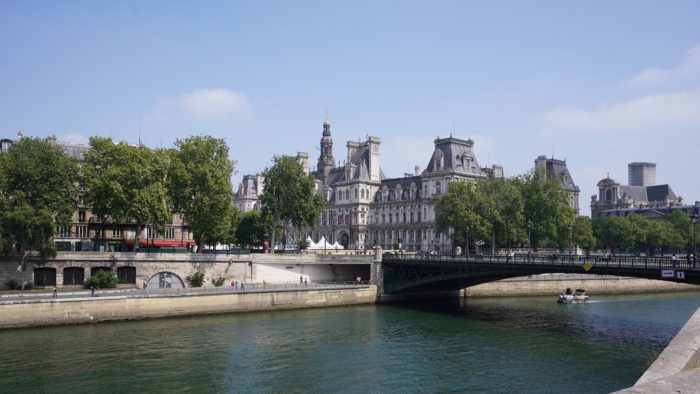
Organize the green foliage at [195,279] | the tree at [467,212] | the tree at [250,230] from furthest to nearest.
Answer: the tree at [250,230] → the tree at [467,212] → the green foliage at [195,279]

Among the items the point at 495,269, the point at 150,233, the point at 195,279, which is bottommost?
the point at 195,279

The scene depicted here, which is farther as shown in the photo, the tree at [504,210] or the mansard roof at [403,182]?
the mansard roof at [403,182]

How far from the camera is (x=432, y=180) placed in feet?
415

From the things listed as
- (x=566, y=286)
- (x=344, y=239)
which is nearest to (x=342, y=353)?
(x=566, y=286)

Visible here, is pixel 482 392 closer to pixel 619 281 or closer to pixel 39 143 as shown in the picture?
pixel 39 143

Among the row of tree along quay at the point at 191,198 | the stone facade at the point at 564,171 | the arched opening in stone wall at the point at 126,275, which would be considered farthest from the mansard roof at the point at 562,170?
the arched opening in stone wall at the point at 126,275

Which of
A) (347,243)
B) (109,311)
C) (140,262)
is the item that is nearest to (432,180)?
(347,243)

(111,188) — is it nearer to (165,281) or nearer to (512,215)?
(165,281)

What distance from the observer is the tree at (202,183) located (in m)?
74.2

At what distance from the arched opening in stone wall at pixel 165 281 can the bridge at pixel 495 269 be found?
23296 millimetres

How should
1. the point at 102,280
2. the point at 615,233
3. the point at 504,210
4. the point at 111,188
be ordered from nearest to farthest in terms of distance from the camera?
the point at 102,280, the point at 111,188, the point at 504,210, the point at 615,233

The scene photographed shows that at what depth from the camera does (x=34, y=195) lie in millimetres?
67375

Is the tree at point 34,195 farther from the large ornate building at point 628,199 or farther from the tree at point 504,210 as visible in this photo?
the large ornate building at point 628,199

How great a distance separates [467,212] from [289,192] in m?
26.8
